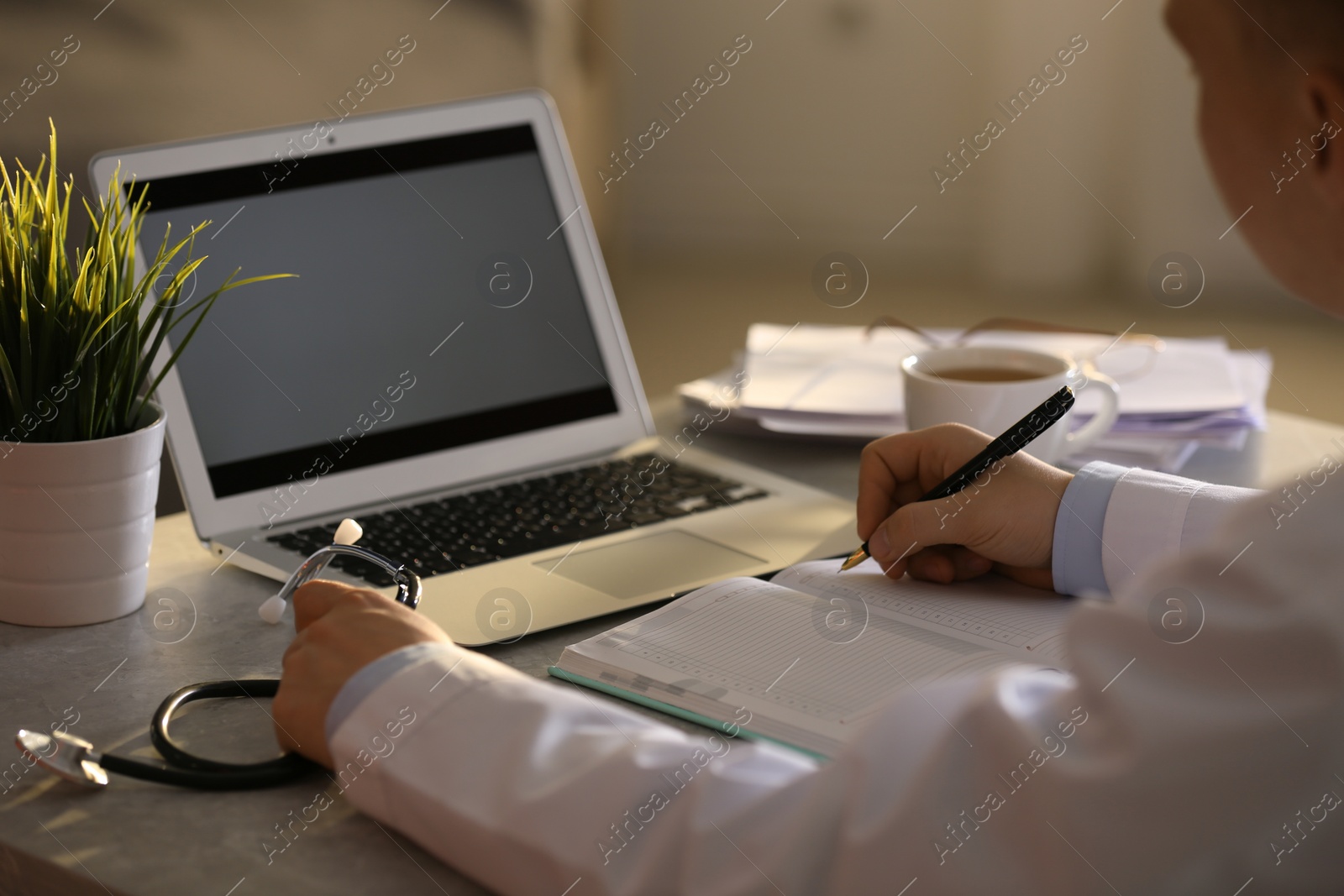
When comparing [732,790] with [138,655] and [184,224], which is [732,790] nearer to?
[138,655]

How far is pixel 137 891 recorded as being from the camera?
0.62m

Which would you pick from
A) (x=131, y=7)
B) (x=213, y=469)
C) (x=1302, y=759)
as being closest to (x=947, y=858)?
(x=1302, y=759)

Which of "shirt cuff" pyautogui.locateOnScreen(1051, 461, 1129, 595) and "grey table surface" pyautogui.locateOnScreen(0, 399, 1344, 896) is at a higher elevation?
"grey table surface" pyautogui.locateOnScreen(0, 399, 1344, 896)

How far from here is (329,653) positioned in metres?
0.74

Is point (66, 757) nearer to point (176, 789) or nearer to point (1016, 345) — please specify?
point (176, 789)

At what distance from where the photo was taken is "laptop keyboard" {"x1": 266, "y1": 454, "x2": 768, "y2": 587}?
3.41ft

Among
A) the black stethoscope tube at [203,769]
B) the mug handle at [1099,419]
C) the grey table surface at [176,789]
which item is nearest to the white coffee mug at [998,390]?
the mug handle at [1099,419]

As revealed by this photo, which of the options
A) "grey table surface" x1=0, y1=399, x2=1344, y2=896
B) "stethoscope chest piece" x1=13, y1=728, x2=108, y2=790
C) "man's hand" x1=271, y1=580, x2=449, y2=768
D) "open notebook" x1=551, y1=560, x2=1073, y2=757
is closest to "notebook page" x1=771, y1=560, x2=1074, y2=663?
"open notebook" x1=551, y1=560, x2=1073, y2=757

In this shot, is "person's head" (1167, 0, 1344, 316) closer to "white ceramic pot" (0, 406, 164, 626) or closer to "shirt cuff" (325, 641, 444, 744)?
"shirt cuff" (325, 641, 444, 744)

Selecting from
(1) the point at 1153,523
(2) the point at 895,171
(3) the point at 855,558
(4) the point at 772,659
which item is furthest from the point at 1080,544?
(2) the point at 895,171

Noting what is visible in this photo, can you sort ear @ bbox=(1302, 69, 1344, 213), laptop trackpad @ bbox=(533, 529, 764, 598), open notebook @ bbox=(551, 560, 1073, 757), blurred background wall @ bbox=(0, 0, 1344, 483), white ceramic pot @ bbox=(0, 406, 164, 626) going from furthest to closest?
blurred background wall @ bbox=(0, 0, 1344, 483) < laptop trackpad @ bbox=(533, 529, 764, 598) < white ceramic pot @ bbox=(0, 406, 164, 626) < open notebook @ bbox=(551, 560, 1073, 757) < ear @ bbox=(1302, 69, 1344, 213)

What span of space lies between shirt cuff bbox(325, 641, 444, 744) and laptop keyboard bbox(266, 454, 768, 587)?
0.83 feet

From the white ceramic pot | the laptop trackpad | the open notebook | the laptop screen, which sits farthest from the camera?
the laptop screen

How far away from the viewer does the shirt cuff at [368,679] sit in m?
0.69
